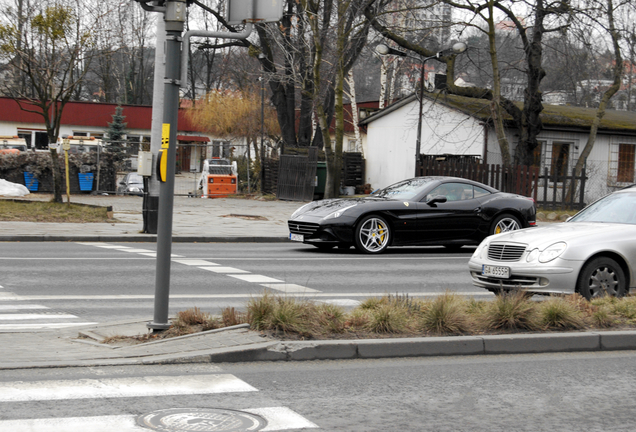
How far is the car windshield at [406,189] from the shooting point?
1614cm

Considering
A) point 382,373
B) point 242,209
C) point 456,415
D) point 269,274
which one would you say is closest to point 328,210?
point 269,274

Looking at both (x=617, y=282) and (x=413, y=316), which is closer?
(x=413, y=316)

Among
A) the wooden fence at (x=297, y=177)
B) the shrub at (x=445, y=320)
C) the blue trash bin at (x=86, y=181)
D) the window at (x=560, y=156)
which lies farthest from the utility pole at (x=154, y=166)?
the window at (x=560, y=156)

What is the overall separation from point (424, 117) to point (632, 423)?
31.1 metres

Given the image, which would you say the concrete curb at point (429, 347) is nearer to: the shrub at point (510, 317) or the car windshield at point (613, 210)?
the shrub at point (510, 317)

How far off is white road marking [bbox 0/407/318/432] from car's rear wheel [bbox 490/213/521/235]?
12.3 m

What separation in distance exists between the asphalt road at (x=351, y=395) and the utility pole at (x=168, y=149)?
102cm

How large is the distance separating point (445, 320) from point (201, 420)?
305 cm

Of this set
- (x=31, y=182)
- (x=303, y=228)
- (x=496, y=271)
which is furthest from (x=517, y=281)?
(x=31, y=182)

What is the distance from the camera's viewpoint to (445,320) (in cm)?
721

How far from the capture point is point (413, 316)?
7609mm

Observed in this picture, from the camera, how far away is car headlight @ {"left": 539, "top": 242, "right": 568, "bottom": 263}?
9.20 m

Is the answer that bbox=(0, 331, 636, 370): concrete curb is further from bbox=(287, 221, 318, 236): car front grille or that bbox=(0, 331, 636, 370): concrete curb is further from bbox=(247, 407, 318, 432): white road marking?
bbox=(287, 221, 318, 236): car front grille

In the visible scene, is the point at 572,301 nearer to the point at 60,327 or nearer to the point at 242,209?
the point at 60,327
